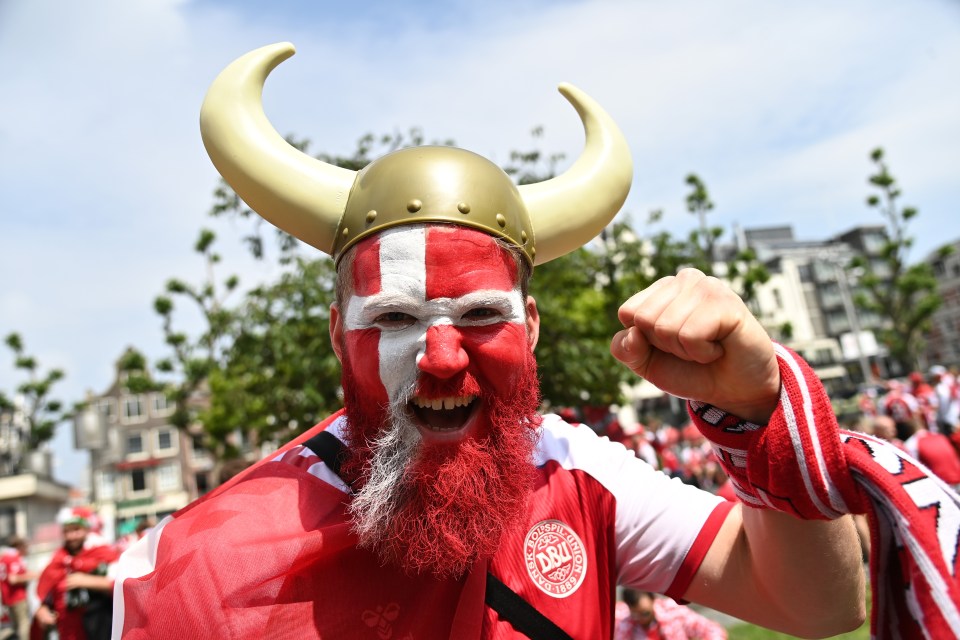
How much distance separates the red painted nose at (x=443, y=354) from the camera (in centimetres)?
151

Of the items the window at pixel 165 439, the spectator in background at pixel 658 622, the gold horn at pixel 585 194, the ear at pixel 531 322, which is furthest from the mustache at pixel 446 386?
the window at pixel 165 439

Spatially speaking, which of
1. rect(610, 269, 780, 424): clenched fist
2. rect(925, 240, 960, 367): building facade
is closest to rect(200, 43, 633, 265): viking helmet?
rect(610, 269, 780, 424): clenched fist

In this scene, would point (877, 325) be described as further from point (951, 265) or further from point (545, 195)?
point (545, 195)

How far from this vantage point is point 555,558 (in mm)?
1642

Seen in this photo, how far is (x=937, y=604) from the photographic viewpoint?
3.12 ft

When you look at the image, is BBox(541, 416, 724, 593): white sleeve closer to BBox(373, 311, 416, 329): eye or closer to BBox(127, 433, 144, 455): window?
BBox(373, 311, 416, 329): eye

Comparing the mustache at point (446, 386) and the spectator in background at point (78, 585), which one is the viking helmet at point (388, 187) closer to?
the mustache at point (446, 386)

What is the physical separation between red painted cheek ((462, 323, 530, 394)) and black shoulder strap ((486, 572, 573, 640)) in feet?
1.45

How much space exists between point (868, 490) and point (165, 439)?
172 ft

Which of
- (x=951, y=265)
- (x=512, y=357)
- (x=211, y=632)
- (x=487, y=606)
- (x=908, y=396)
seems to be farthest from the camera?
(x=951, y=265)

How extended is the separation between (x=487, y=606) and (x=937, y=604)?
2.86 feet

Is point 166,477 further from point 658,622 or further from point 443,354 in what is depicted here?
point 443,354

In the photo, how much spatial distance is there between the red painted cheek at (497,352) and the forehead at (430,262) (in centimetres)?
10

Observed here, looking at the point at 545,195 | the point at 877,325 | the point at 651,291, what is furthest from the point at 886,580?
the point at 877,325
